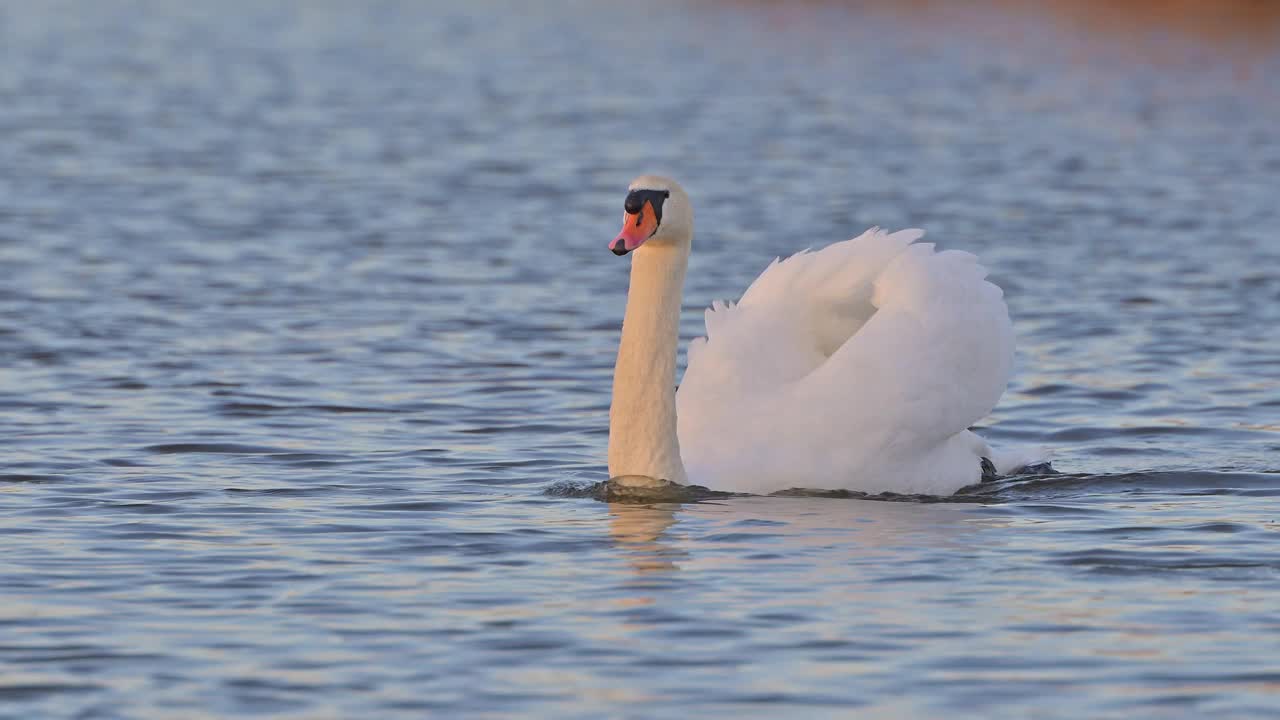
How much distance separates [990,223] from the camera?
2380 cm

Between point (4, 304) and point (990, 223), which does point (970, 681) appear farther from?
point (990, 223)

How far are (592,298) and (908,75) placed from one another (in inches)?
896

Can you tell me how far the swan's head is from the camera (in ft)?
37.5

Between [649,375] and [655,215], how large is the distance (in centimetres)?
72

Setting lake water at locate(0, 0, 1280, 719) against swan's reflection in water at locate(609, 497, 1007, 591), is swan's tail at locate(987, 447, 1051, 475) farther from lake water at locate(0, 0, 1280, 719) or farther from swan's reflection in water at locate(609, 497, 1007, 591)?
swan's reflection in water at locate(609, 497, 1007, 591)

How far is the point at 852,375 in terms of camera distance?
464 inches

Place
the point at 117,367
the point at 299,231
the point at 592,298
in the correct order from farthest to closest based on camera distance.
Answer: the point at 299,231 → the point at 592,298 → the point at 117,367

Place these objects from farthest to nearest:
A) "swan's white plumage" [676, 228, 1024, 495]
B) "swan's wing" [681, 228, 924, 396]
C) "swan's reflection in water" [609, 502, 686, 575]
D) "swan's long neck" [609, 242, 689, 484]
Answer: "swan's wing" [681, 228, 924, 396] → "swan's white plumage" [676, 228, 1024, 495] → "swan's long neck" [609, 242, 689, 484] → "swan's reflection in water" [609, 502, 686, 575]

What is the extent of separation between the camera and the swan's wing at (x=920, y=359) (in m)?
11.8

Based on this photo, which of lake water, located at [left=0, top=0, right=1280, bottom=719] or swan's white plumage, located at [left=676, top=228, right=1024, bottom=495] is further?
swan's white plumage, located at [left=676, top=228, right=1024, bottom=495]

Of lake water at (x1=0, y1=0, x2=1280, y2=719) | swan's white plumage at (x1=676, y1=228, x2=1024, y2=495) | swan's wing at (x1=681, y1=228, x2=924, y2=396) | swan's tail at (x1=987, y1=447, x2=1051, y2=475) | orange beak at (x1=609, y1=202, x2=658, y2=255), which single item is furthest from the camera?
swan's tail at (x1=987, y1=447, x2=1051, y2=475)

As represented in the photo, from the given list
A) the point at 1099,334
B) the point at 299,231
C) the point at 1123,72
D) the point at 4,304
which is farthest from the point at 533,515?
the point at 1123,72

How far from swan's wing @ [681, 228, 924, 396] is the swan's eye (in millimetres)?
1064

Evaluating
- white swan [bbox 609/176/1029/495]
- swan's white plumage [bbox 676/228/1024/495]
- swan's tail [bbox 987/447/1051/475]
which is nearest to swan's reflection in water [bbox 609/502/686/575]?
white swan [bbox 609/176/1029/495]
